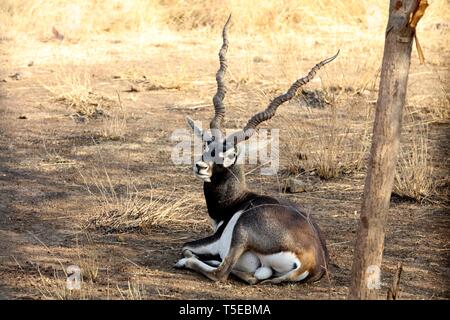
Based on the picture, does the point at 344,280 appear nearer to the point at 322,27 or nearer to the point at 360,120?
the point at 360,120

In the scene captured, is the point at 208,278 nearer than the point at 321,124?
Yes

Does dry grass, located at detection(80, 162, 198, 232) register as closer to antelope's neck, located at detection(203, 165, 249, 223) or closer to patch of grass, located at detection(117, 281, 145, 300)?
antelope's neck, located at detection(203, 165, 249, 223)

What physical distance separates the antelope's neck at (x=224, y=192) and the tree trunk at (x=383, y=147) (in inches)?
62.5

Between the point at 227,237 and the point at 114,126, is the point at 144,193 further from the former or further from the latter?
the point at 114,126

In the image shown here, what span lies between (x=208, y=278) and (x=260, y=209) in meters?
0.61

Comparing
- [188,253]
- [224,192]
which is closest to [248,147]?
[224,192]

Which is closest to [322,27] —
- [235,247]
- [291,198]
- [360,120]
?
[360,120]

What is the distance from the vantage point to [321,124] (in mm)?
10180

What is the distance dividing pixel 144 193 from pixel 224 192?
1.92 m

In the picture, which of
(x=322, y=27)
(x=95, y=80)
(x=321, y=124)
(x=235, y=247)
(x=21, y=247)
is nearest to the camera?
(x=235, y=247)

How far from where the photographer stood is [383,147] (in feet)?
15.1

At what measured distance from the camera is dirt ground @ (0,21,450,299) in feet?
18.5

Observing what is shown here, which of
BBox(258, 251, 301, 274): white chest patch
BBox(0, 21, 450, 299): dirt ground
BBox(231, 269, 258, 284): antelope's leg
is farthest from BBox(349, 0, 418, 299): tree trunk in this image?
BBox(231, 269, 258, 284): antelope's leg

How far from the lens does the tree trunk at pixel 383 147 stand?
4496 millimetres
